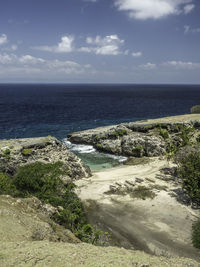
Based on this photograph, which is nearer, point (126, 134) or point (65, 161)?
point (65, 161)

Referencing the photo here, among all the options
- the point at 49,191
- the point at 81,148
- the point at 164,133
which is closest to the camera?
the point at 49,191

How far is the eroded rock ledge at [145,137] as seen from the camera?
51.2 metres

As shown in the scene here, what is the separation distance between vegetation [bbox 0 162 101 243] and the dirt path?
11.3 ft

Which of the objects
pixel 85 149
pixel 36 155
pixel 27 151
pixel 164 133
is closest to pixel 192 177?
pixel 164 133

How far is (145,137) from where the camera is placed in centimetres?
5316

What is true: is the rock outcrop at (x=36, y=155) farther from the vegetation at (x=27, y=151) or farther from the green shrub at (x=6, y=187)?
the green shrub at (x=6, y=187)

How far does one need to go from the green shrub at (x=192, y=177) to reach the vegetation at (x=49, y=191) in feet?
50.3

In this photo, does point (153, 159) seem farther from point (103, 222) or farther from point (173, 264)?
point (173, 264)

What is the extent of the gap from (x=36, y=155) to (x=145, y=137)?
29.2 meters

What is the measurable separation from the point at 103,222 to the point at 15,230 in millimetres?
13937

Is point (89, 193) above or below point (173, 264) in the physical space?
below

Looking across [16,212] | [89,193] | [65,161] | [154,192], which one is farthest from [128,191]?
[16,212]

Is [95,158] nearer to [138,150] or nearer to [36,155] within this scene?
[138,150]

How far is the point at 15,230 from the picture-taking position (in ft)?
46.4
